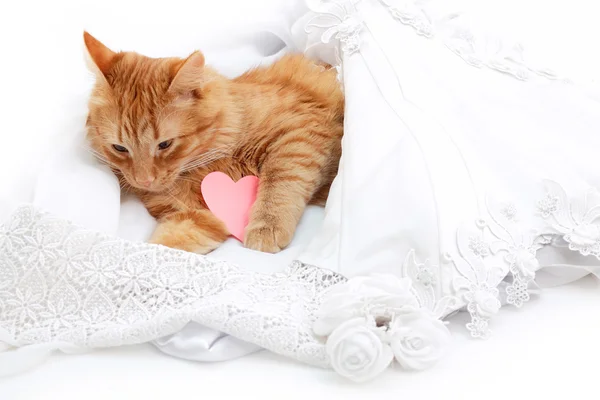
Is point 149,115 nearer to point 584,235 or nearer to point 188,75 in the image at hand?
point 188,75

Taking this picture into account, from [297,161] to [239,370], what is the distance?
0.58 meters

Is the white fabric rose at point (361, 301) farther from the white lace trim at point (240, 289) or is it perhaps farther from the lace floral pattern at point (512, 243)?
the lace floral pattern at point (512, 243)

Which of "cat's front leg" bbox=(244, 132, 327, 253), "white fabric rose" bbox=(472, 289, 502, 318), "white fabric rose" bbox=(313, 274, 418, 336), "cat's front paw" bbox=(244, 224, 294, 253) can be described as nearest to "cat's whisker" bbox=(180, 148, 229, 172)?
"cat's front leg" bbox=(244, 132, 327, 253)

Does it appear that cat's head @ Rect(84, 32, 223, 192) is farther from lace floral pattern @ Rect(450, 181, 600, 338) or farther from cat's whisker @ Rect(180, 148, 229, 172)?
lace floral pattern @ Rect(450, 181, 600, 338)

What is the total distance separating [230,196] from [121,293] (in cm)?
44

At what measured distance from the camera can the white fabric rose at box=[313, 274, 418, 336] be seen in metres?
0.97

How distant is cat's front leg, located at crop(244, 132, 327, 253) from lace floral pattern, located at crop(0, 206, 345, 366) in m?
0.18

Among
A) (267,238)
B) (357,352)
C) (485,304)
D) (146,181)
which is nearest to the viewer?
(357,352)

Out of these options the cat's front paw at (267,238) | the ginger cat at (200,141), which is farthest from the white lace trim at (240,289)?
the ginger cat at (200,141)

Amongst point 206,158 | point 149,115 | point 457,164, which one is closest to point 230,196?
point 206,158

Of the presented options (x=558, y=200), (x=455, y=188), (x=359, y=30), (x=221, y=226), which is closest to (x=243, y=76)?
(x=359, y=30)

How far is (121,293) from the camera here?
1.09 metres

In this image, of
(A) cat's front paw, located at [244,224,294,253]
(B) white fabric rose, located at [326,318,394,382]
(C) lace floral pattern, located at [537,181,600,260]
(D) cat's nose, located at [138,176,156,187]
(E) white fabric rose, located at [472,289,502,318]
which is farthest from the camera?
(D) cat's nose, located at [138,176,156,187]

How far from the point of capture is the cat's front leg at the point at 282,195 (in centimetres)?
132
